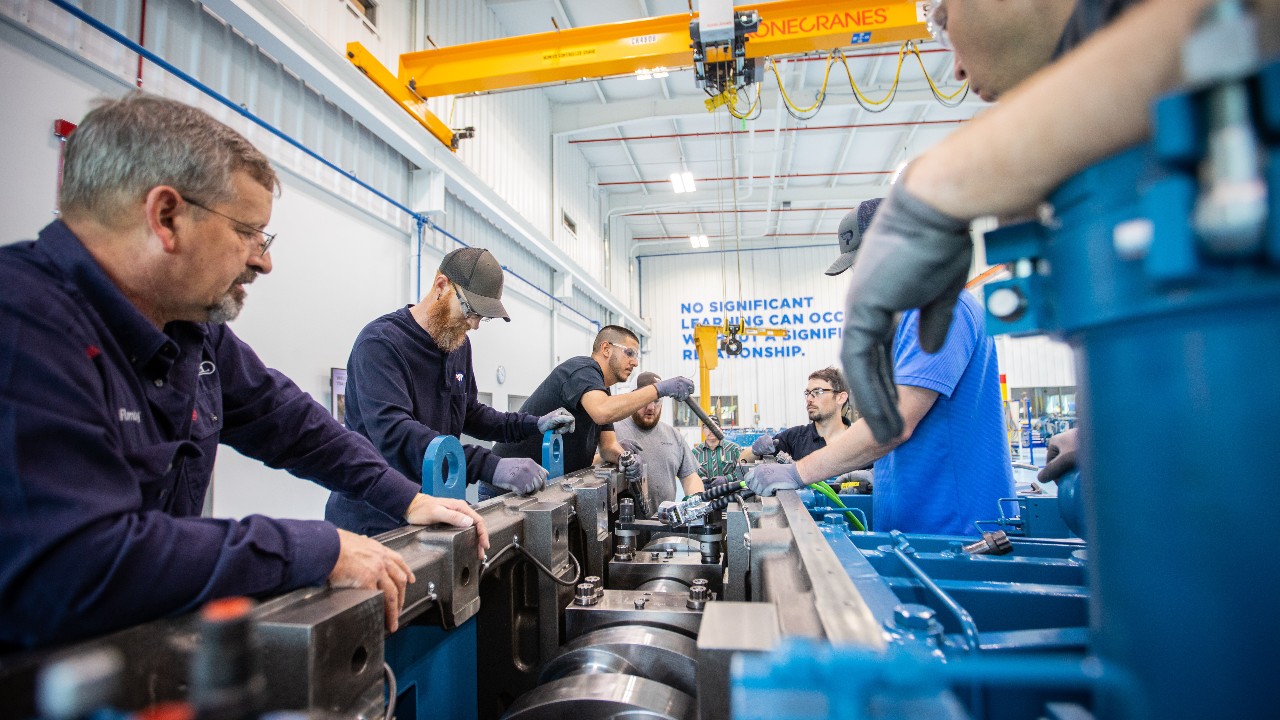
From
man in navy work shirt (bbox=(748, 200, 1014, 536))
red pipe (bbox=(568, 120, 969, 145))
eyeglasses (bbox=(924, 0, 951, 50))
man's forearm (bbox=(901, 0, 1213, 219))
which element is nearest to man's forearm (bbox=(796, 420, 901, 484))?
man in navy work shirt (bbox=(748, 200, 1014, 536))

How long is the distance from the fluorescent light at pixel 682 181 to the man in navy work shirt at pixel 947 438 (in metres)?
6.15

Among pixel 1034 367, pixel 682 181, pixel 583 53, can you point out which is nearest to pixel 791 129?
pixel 682 181

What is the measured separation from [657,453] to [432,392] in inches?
79.9

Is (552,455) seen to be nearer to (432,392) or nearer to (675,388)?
(432,392)

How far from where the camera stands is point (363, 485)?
1.23m

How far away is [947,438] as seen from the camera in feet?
4.70

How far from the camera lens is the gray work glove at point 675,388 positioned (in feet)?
10.2

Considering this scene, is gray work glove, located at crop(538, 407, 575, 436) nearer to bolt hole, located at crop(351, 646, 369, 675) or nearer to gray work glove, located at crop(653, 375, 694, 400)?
gray work glove, located at crop(653, 375, 694, 400)

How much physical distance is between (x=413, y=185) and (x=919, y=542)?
12.2 feet

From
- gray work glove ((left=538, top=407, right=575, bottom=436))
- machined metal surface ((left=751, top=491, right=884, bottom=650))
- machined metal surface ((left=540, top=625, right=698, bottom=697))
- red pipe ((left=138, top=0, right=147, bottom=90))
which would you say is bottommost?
machined metal surface ((left=540, top=625, right=698, bottom=697))

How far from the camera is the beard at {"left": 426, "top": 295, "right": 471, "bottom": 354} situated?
199 centimetres

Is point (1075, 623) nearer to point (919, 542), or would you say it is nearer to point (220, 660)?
point (919, 542)

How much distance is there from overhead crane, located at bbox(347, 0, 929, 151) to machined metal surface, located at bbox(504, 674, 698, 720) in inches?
123

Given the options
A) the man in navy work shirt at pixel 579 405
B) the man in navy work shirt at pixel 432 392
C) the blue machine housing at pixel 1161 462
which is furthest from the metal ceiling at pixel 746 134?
the blue machine housing at pixel 1161 462
